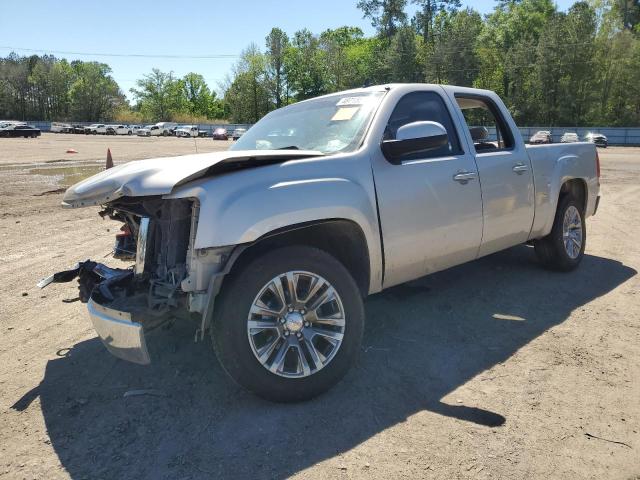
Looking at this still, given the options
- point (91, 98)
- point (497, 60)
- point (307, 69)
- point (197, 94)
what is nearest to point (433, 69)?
point (497, 60)

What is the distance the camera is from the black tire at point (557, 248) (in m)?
5.43

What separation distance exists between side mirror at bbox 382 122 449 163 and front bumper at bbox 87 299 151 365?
78.0 inches

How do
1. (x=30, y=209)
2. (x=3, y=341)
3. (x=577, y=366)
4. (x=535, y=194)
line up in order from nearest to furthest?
(x=577, y=366)
(x=3, y=341)
(x=535, y=194)
(x=30, y=209)

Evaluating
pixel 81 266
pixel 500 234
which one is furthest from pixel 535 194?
pixel 81 266

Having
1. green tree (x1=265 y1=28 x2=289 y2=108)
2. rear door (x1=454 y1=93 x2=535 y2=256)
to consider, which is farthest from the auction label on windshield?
green tree (x1=265 y1=28 x2=289 y2=108)

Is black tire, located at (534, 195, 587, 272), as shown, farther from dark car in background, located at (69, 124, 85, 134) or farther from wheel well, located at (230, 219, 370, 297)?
dark car in background, located at (69, 124, 85, 134)

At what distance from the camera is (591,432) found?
2.71m

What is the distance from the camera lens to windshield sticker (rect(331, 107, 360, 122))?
3820 millimetres

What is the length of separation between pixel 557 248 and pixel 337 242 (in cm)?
315

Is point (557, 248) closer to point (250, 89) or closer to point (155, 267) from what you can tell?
point (155, 267)

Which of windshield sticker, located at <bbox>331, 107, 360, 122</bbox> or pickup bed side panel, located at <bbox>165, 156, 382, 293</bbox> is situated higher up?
windshield sticker, located at <bbox>331, 107, 360, 122</bbox>

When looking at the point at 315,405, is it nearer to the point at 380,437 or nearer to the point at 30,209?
the point at 380,437

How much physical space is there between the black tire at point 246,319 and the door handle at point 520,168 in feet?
7.92

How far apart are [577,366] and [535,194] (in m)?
2.04
